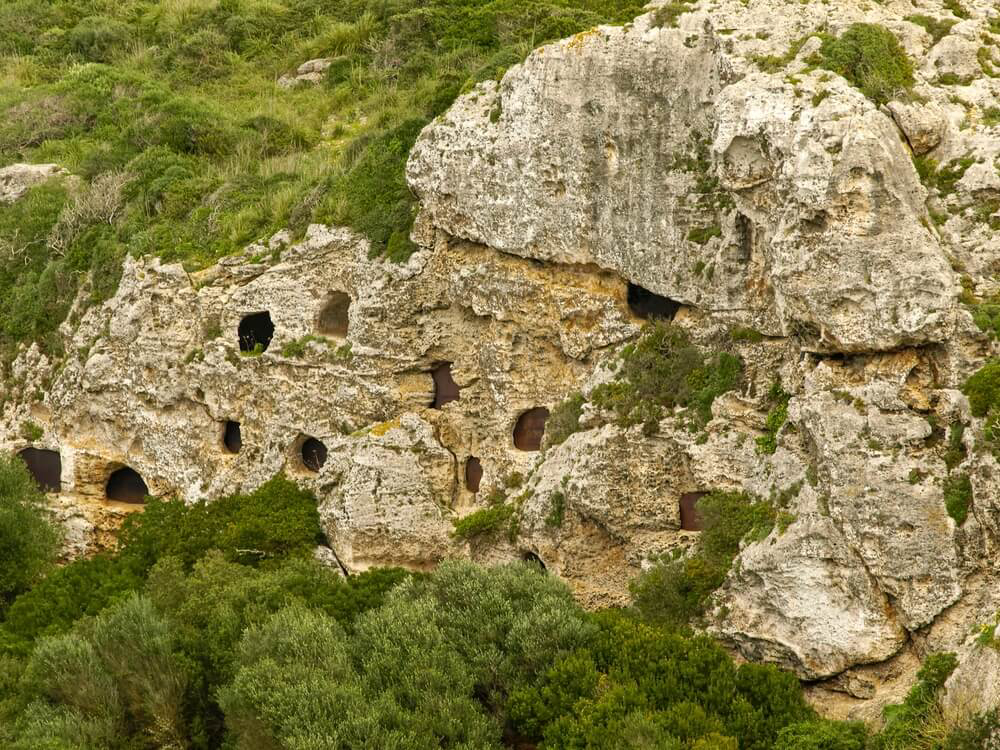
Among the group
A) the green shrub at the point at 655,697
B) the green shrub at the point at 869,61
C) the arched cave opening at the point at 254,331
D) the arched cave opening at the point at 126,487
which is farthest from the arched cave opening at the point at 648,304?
the arched cave opening at the point at 126,487

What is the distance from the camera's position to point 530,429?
2919 centimetres

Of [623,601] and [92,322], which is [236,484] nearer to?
[92,322]

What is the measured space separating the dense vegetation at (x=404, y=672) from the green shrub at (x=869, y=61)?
8318mm

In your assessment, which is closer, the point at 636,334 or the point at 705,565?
the point at 705,565

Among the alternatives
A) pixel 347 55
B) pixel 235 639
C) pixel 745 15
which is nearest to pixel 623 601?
pixel 235 639

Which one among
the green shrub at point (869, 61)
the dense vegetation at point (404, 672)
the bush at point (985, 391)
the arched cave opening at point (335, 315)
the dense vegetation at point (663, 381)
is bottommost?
the dense vegetation at point (404, 672)

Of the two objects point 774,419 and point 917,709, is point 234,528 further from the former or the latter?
point 917,709

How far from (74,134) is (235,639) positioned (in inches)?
958

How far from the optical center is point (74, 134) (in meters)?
42.3

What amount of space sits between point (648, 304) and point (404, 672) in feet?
34.3

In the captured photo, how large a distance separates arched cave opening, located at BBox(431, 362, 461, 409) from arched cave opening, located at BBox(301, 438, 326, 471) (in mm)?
3181

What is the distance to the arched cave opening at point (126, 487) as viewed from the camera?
34.8m

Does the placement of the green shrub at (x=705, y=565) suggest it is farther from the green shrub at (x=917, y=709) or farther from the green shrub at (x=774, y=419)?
the green shrub at (x=917, y=709)

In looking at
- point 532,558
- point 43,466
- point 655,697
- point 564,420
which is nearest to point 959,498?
point 655,697
